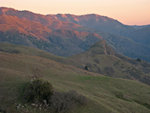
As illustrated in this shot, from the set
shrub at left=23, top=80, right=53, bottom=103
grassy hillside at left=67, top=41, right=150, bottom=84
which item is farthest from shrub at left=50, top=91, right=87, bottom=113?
grassy hillside at left=67, top=41, right=150, bottom=84

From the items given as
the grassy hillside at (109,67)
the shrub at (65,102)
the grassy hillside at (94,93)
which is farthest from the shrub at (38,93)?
the grassy hillside at (109,67)

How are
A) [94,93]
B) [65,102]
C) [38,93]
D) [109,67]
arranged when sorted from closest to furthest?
[65,102]
[38,93]
[94,93]
[109,67]

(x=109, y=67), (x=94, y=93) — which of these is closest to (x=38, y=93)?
(x=94, y=93)

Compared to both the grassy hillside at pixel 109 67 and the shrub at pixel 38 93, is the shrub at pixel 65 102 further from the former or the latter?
the grassy hillside at pixel 109 67

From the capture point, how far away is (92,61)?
15812cm

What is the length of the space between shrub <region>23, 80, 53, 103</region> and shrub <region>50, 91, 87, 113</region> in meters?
1.14

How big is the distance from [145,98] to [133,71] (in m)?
103

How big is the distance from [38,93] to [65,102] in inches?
160

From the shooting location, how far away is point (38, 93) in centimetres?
2850

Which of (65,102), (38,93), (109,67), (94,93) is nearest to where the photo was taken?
(65,102)

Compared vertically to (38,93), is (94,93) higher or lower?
lower

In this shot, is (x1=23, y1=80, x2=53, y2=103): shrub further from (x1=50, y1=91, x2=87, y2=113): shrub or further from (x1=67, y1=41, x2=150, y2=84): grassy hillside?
(x1=67, y1=41, x2=150, y2=84): grassy hillside

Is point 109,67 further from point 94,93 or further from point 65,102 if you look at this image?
point 65,102

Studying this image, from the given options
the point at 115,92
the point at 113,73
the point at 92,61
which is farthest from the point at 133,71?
the point at 115,92
